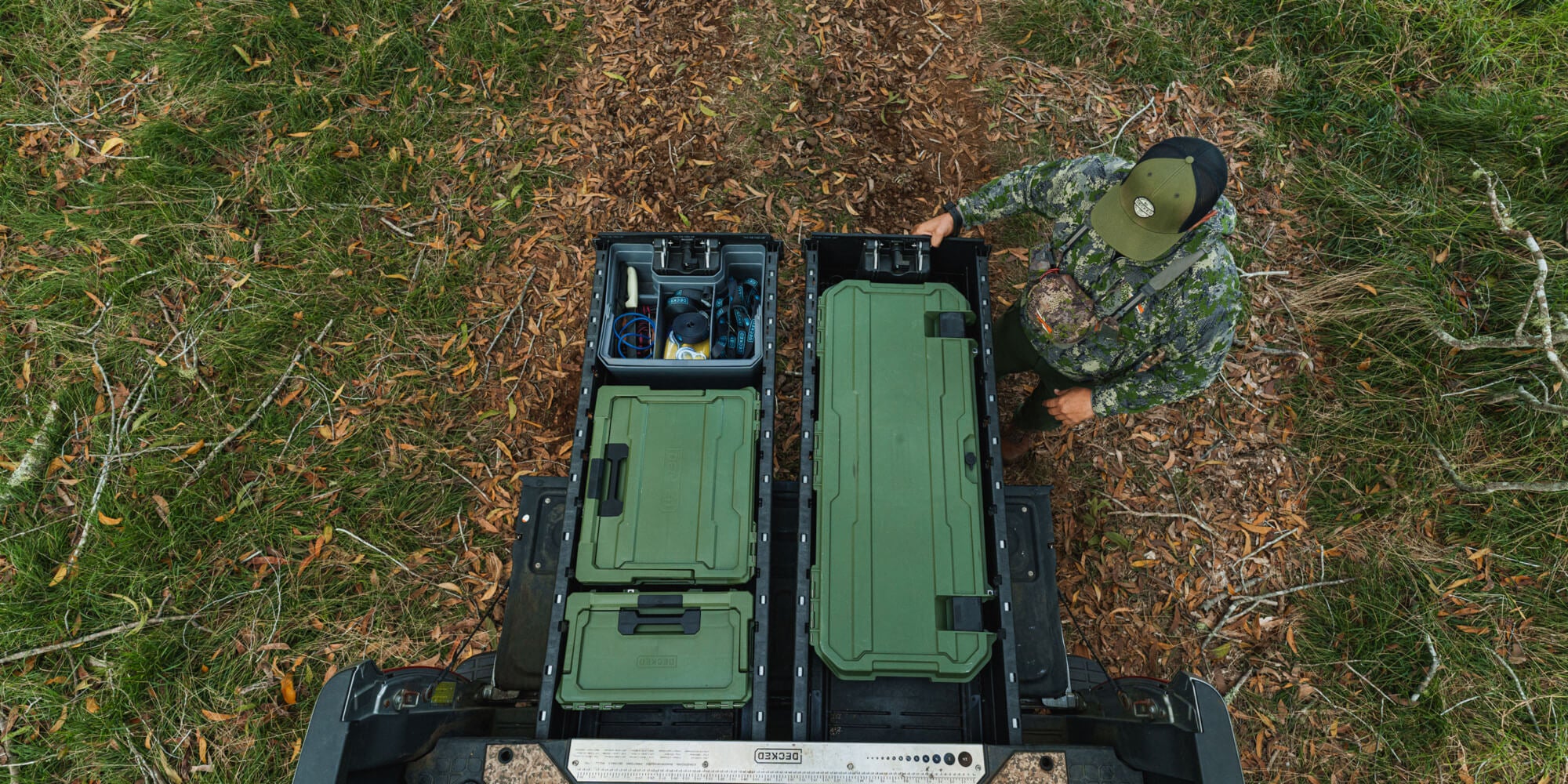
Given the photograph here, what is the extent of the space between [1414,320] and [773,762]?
663 centimetres

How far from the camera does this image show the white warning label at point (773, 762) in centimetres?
305

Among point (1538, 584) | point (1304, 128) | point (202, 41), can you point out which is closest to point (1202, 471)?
point (1538, 584)

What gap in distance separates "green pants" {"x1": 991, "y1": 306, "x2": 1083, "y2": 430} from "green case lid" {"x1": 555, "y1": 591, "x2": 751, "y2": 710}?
99.4 inches

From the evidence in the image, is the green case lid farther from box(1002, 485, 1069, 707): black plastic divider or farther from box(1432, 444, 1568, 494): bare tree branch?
box(1432, 444, 1568, 494): bare tree branch

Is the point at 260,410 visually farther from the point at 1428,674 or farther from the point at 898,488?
the point at 1428,674

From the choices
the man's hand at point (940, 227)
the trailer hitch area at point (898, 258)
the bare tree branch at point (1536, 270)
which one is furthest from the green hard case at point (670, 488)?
the bare tree branch at point (1536, 270)

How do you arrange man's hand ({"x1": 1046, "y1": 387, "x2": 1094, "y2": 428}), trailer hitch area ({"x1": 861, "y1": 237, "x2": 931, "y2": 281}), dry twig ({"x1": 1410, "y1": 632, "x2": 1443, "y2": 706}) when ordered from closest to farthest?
man's hand ({"x1": 1046, "y1": 387, "x2": 1094, "y2": 428})
trailer hitch area ({"x1": 861, "y1": 237, "x2": 931, "y2": 281})
dry twig ({"x1": 1410, "y1": 632, "x2": 1443, "y2": 706})

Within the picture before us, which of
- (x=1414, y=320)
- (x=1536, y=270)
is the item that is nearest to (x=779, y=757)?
(x=1414, y=320)

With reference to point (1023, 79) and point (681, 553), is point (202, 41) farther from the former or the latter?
point (1023, 79)

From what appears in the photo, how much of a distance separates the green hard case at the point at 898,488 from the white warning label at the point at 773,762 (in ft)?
1.47

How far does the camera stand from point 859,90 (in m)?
6.45

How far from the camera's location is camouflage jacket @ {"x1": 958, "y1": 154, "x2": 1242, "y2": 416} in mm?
3291

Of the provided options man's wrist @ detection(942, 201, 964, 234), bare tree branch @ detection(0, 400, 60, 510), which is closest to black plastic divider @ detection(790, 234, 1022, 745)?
man's wrist @ detection(942, 201, 964, 234)

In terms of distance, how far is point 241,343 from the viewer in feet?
17.6
